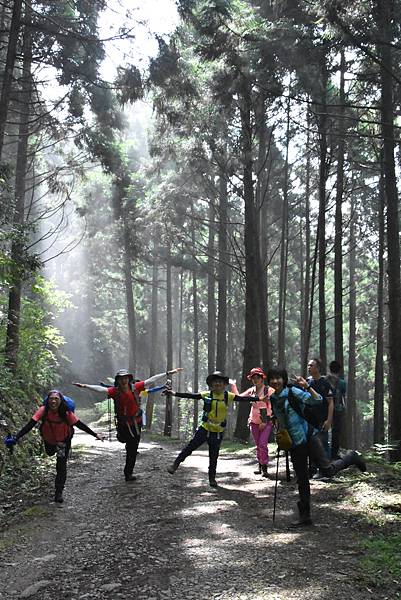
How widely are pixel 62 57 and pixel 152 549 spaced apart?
38.4 feet

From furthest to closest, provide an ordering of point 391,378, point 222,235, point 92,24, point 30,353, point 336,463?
1. point 222,235
2. point 30,353
3. point 92,24
4. point 391,378
5. point 336,463

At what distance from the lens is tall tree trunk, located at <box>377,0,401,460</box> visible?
10188 mm

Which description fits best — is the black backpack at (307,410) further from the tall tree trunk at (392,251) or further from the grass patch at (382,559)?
the tall tree trunk at (392,251)

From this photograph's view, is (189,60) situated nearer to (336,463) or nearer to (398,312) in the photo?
(398,312)

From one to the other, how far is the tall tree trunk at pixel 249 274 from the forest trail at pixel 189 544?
7.41m

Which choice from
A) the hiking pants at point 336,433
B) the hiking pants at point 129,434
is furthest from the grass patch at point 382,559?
the hiking pants at point 129,434

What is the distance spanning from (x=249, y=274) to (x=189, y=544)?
1173cm

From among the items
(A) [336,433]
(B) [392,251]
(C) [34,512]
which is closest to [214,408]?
(A) [336,433]

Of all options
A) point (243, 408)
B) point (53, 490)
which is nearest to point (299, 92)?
point (243, 408)

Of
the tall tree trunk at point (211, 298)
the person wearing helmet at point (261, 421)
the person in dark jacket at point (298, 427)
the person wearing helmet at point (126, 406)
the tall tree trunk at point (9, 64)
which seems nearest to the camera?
the person in dark jacket at point (298, 427)

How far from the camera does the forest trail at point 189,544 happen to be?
4.49 metres

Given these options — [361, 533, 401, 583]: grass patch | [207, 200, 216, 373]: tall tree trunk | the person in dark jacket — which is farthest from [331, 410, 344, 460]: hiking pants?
[207, 200, 216, 373]: tall tree trunk

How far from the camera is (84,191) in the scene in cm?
2758

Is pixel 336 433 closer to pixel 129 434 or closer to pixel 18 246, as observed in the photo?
pixel 129 434
